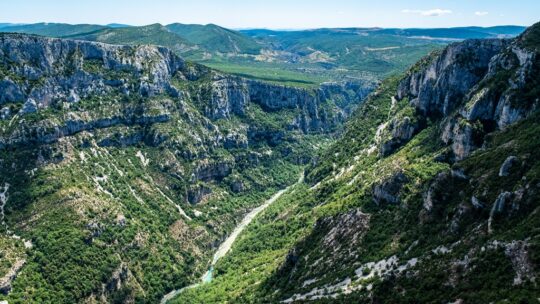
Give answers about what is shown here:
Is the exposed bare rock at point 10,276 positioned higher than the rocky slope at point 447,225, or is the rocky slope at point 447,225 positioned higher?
the rocky slope at point 447,225

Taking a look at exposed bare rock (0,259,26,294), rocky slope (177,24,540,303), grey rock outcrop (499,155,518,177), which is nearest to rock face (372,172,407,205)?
rocky slope (177,24,540,303)

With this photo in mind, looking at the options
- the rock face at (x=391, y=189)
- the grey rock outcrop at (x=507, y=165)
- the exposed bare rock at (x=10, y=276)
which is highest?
the grey rock outcrop at (x=507, y=165)

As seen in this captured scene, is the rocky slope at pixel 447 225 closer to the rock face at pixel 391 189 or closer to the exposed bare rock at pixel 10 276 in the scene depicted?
the rock face at pixel 391 189

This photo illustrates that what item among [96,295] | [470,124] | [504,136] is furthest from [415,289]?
[96,295]

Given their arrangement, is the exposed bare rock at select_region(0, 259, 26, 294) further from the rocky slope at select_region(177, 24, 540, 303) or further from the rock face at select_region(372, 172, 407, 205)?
the rock face at select_region(372, 172, 407, 205)

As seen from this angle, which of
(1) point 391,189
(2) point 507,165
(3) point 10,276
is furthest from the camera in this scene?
(3) point 10,276

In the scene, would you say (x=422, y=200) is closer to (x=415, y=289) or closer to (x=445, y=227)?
(x=445, y=227)

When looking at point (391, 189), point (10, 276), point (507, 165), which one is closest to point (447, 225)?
point (507, 165)

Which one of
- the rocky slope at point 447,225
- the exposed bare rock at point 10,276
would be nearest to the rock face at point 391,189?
the rocky slope at point 447,225

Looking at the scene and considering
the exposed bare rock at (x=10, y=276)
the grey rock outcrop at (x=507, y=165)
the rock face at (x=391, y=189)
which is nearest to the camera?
the grey rock outcrop at (x=507, y=165)

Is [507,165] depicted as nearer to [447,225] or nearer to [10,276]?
[447,225]

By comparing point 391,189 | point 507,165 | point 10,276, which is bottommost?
point 10,276
